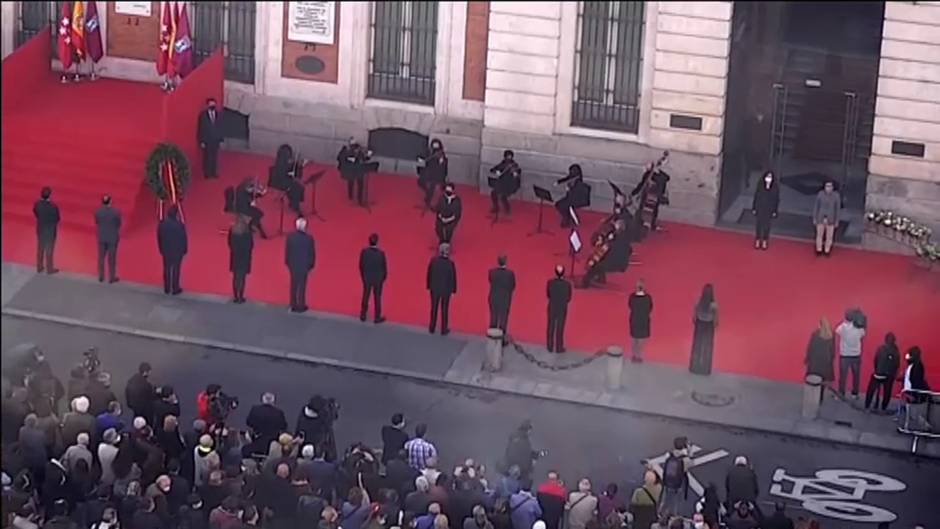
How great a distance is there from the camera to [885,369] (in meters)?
26.3

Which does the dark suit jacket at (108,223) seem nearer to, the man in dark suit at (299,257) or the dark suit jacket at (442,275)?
the man in dark suit at (299,257)

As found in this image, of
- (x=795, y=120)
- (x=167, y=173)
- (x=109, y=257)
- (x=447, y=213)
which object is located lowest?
(x=109, y=257)

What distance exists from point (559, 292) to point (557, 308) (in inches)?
10.8

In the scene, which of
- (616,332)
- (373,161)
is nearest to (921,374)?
(616,332)

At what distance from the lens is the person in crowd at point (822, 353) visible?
26.7 meters

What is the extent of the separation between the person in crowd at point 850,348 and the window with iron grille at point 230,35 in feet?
31.3

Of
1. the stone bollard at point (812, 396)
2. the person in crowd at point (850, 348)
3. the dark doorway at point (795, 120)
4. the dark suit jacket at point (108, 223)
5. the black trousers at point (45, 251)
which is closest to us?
the stone bollard at point (812, 396)

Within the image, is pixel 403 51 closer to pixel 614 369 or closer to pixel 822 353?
pixel 614 369

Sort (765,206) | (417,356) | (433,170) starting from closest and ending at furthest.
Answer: (417,356), (765,206), (433,170)

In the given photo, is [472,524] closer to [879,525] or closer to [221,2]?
[879,525]

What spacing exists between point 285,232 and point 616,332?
534cm

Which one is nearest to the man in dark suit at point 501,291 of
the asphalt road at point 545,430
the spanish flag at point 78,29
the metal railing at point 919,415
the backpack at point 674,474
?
the asphalt road at point 545,430

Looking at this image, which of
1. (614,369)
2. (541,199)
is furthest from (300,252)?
(614,369)

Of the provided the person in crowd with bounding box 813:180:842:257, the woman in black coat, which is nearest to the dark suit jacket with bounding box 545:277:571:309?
the woman in black coat
